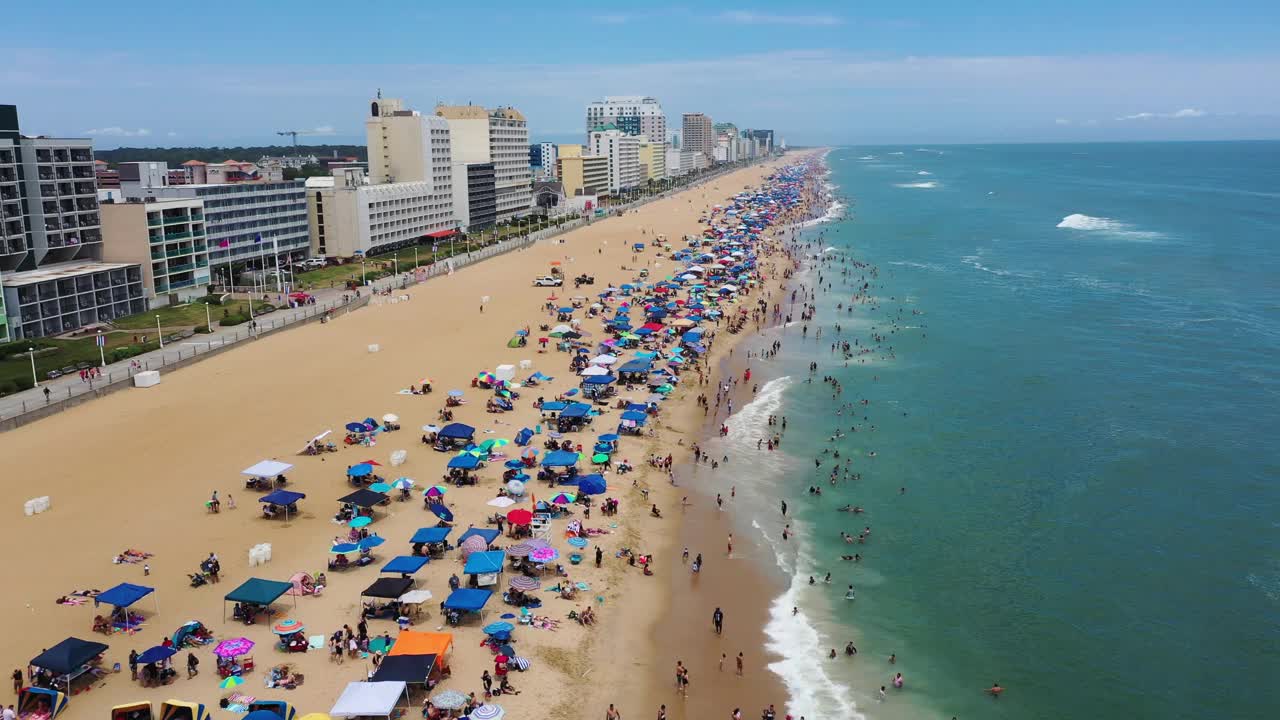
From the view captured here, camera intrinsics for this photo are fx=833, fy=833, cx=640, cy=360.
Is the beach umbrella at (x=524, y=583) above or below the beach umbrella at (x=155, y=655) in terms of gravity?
below

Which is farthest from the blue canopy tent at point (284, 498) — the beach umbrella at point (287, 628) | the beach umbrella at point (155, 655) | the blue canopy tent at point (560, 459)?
the blue canopy tent at point (560, 459)

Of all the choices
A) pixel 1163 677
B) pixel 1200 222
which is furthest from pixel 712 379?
pixel 1200 222

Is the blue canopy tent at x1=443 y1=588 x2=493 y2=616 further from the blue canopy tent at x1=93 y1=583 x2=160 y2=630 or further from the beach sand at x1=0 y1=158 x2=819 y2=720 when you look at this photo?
the blue canopy tent at x1=93 y1=583 x2=160 y2=630

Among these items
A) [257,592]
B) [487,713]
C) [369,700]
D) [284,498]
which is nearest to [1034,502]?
[487,713]

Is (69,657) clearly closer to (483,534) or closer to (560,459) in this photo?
(483,534)

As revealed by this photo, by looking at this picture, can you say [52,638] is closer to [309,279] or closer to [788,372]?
[788,372]

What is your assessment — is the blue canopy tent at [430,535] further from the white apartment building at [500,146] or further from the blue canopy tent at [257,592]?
the white apartment building at [500,146]
